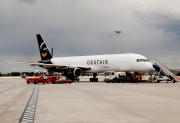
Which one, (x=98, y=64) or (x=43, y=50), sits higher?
(x=43, y=50)

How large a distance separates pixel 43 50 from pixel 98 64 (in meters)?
16.2

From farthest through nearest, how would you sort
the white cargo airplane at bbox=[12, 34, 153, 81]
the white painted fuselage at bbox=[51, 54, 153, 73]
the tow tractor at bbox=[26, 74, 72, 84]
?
the white cargo airplane at bbox=[12, 34, 153, 81] → the white painted fuselage at bbox=[51, 54, 153, 73] → the tow tractor at bbox=[26, 74, 72, 84]

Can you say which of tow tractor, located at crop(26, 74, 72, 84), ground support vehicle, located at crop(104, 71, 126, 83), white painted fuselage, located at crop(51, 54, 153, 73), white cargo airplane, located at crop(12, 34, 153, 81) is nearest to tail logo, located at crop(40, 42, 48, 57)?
white cargo airplane, located at crop(12, 34, 153, 81)

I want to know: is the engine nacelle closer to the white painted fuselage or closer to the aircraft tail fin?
the white painted fuselage

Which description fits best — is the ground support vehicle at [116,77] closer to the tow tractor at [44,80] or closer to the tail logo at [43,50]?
the tow tractor at [44,80]

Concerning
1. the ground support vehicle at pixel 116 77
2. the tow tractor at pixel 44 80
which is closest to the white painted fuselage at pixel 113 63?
the ground support vehicle at pixel 116 77

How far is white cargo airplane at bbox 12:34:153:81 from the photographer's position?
46.2 metres

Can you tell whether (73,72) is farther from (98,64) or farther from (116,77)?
(116,77)

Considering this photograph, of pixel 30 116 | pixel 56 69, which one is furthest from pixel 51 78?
pixel 30 116

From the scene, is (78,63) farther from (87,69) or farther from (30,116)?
(30,116)

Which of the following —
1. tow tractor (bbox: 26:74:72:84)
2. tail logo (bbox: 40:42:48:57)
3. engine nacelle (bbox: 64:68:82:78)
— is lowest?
tow tractor (bbox: 26:74:72:84)

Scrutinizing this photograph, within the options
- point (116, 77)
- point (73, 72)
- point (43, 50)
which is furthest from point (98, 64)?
point (43, 50)

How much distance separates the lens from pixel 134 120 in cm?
1027

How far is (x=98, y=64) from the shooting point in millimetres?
51656
